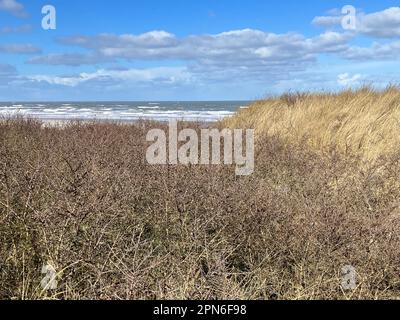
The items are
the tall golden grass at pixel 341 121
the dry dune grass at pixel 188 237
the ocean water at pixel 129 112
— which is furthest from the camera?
the ocean water at pixel 129 112

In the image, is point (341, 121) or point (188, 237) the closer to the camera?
point (188, 237)

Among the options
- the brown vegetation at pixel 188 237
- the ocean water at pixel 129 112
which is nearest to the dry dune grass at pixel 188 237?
the brown vegetation at pixel 188 237

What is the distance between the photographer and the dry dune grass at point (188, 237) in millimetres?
2801

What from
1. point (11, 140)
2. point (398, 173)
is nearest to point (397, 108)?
point (398, 173)

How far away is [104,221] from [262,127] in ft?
27.1

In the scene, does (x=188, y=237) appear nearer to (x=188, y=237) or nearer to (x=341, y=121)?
(x=188, y=237)

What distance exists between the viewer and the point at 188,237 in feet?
11.1

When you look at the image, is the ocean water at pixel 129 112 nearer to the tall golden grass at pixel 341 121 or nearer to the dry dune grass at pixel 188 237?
the tall golden grass at pixel 341 121

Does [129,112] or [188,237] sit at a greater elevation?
[129,112]

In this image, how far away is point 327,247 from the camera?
3.31m

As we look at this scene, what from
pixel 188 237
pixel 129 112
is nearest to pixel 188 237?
pixel 188 237

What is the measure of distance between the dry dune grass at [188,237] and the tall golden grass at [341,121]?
295cm

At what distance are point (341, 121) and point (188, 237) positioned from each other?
22.2ft

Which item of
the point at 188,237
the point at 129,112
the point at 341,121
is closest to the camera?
the point at 188,237
